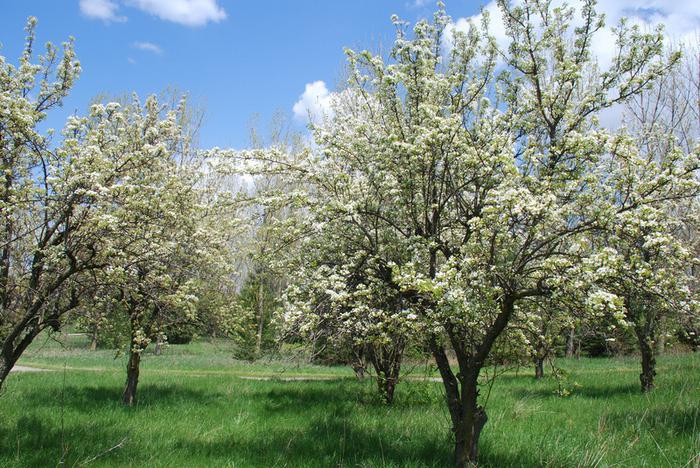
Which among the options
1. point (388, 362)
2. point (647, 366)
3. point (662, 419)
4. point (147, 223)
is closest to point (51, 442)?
point (147, 223)

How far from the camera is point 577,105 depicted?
244 inches

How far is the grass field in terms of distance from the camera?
21.7 feet

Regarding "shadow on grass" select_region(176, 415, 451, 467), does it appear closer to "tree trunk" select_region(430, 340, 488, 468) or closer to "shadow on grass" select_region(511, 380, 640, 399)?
"tree trunk" select_region(430, 340, 488, 468)

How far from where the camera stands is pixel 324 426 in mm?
8789

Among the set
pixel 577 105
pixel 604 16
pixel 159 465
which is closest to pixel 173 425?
pixel 159 465

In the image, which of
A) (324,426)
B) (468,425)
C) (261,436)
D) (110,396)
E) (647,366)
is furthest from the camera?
(110,396)

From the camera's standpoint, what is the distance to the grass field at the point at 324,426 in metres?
6.63

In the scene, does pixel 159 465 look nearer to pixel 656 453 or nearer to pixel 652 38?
pixel 656 453

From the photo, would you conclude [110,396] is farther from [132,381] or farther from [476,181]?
[476,181]

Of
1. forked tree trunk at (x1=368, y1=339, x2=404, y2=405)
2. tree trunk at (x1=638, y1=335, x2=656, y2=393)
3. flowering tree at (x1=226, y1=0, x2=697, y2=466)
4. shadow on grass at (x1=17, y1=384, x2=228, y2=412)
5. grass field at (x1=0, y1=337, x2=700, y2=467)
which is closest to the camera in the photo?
flowering tree at (x1=226, y1=0, x2=697, y2=466)

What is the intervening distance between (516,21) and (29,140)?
632 centimetres

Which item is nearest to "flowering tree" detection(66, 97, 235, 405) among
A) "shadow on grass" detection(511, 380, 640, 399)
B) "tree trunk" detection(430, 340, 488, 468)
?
"tree trunk" detection(430, 340, 488, 468)

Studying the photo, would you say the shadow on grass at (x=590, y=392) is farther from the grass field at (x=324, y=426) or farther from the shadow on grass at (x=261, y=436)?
the shadow on grass at (x=261, y=436)

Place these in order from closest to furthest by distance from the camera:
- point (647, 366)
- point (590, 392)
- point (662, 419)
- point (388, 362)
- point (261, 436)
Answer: point (261, 436), point (662, 419), point (388, 362), point (647, 366), point (590, 392)
